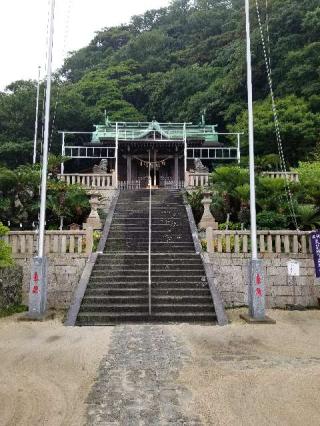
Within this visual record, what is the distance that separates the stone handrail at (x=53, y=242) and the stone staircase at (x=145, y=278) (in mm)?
655

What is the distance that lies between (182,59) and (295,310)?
39.8 m

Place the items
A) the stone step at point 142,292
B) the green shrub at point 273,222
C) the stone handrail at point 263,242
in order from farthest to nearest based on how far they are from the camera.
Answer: the green shrub at point 273,222 → the stone handrail at point 263,242 → the stone step at point 142,292

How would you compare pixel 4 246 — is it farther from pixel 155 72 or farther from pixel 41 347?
pixel 155 72

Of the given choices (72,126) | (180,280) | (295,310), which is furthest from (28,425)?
(72,126)

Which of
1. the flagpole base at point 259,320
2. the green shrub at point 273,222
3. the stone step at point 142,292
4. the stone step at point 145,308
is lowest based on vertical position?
the flagpole base at point 259,320

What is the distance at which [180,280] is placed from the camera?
9.75 m

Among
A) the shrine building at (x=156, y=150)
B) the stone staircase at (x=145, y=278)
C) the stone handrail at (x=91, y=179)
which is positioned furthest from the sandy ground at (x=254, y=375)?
the shrine building at (x=156, y=150)

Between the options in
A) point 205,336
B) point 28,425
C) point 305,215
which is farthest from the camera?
point 305,215

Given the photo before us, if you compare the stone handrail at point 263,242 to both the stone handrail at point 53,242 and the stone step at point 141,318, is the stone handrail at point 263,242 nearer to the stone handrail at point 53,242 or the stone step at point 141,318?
the stone step at point 141,318

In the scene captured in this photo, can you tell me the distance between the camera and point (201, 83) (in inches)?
1404

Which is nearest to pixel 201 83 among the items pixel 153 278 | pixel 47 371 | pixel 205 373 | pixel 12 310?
pixel 153 278

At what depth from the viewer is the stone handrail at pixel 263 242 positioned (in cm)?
1011

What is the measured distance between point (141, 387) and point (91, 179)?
15487mm

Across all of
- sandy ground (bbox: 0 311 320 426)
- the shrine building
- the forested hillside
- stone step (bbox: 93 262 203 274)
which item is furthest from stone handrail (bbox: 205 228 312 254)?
the forested hillside
